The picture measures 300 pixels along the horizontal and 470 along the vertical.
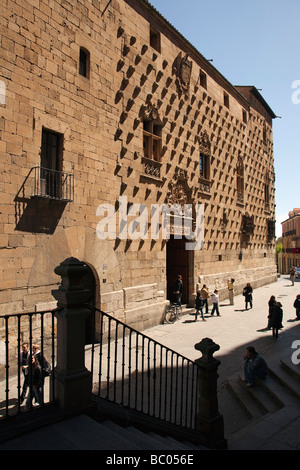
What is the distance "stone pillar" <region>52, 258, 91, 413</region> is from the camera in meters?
3.80

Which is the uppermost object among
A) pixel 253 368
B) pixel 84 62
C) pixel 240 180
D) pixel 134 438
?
pixel 84 62

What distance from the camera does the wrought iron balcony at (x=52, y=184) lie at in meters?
8.77

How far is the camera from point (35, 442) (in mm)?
3195

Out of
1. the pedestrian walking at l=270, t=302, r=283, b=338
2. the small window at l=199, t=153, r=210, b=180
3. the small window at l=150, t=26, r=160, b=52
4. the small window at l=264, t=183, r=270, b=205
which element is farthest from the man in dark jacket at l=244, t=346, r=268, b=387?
the small window at l=264, t=183, r=270, b=205

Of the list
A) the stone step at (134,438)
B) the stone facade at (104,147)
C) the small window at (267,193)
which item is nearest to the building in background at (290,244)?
the small window at (267,193)

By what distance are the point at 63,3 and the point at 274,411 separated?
468 inches

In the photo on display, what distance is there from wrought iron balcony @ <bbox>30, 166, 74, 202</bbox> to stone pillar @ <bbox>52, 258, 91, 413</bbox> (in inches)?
209

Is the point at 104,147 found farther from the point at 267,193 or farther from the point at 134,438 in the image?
the point at 267,193

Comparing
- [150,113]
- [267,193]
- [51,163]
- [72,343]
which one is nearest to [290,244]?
[267,193]

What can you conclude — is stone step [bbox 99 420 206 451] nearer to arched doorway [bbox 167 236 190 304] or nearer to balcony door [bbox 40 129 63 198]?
balcony door [bbox 40 129 63 198]

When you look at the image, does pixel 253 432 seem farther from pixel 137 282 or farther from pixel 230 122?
pixel 230 122

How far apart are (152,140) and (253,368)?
31.7ft

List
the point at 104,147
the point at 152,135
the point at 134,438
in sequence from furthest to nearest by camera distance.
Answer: the point at 152,135 → the point at 104,147 → the point at 134,438

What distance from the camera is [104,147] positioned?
11.2 metres
